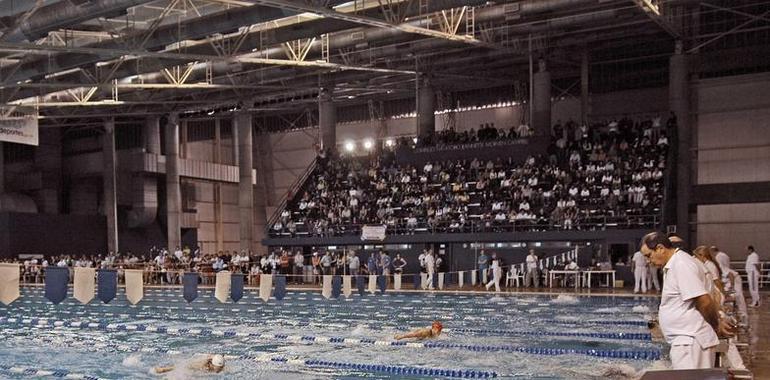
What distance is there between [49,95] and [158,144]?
9153 mm

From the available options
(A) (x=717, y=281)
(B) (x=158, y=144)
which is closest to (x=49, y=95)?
(B) (x=158, y=144)

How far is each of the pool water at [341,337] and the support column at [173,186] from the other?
19.0 meters

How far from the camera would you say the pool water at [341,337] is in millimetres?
9453

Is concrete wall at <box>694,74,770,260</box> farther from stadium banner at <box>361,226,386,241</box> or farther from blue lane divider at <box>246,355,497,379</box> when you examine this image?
blue lane divider at <box>246,355,497,379</box>

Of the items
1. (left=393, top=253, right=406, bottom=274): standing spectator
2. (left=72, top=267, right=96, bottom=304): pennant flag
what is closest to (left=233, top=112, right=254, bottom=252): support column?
(left=393, top=253, right=406, bottom=274): standing spectator

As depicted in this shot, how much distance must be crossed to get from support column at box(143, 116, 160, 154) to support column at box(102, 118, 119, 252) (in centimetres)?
159

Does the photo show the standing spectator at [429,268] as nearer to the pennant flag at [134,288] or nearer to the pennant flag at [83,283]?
the pennant flag at [134,288]

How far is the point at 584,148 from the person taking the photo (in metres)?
26.9

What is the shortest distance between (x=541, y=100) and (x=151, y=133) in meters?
19.5

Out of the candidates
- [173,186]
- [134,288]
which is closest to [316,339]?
[134,288]

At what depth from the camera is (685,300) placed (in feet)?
15.2

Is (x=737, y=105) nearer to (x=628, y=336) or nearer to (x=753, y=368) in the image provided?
(x=628, y=336)

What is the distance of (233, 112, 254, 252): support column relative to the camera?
1478 inches

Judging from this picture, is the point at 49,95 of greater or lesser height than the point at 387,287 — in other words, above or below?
above
